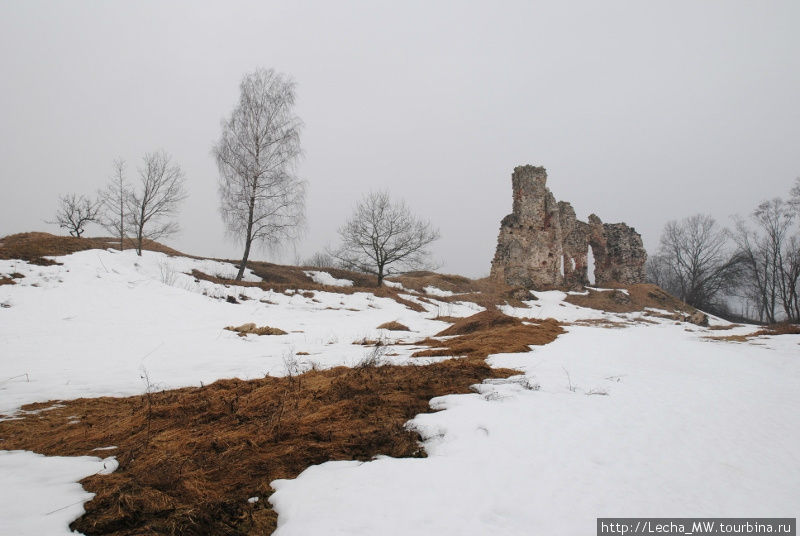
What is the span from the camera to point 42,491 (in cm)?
163

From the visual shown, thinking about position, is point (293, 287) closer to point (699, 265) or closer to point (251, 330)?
point (251, 330)

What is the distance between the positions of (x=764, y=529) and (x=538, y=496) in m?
0.94

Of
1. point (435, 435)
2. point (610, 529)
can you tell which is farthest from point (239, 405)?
point (610, 529)

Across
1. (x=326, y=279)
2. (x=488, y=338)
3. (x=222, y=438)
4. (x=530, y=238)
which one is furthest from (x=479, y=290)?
(x=222, y=438)

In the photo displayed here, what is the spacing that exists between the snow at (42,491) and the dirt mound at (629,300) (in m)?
23.5

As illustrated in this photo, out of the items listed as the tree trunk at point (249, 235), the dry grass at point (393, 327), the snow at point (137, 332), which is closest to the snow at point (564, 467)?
the snow at point (137, 332)

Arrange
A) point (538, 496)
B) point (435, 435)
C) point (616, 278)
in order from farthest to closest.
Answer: point (616, 278) → point (435, 435) → point (538, 496)

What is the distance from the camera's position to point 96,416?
2.88m

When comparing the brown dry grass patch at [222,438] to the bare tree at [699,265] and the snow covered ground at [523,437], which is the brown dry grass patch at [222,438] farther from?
the bare tree at [699,265]

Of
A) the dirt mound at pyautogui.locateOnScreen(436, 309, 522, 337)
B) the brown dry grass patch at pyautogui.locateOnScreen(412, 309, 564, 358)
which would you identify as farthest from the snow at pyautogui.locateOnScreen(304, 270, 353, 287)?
the brown dry grass patch at pyautogui.locateOnScreen(412, 309, 564, 358)

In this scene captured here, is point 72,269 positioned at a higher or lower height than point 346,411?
higher

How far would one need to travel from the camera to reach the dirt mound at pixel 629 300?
22.2 metres

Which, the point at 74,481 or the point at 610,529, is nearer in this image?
the point at 610,529

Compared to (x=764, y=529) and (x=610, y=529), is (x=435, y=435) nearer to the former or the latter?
(x=610, y=529)
